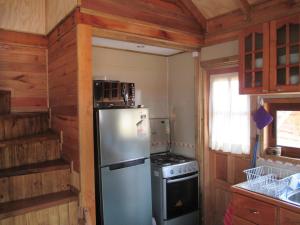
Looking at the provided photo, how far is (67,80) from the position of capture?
7.47 feet

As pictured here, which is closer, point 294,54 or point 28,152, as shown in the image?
point 294,54

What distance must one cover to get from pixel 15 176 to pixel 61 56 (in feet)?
3.79

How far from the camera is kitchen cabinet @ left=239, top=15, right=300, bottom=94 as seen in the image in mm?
2049

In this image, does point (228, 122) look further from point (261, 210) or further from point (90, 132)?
point (90, 132)

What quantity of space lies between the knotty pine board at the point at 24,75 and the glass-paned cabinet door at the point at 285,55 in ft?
7.78

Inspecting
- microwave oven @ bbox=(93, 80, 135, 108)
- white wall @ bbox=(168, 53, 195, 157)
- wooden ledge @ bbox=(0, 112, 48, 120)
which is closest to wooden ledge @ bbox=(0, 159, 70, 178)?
wooden ledge @ bbox=(0, 112, 48, 120)

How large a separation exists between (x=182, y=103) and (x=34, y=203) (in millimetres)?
2153

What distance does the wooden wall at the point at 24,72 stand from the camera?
261 cm

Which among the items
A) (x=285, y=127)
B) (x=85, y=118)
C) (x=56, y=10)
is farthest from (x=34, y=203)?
(x=285, y=127)

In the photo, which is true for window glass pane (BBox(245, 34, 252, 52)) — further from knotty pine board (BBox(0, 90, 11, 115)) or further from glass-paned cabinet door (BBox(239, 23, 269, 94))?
knotty pine board (BBox(0, 90, 11, 115))

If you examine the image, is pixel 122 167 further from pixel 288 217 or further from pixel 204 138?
pixel 288 217

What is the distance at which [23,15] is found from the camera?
266 centimetres

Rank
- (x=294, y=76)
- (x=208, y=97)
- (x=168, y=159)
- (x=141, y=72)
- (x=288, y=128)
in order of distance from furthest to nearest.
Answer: (x=141, y=72)
(x=168, y=159)
(x=208, y=97)
(x=288, y=128)
(x=294, y=76)

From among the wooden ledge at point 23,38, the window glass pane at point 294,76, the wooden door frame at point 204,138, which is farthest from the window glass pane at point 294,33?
the wooden ledge at point 23,38
